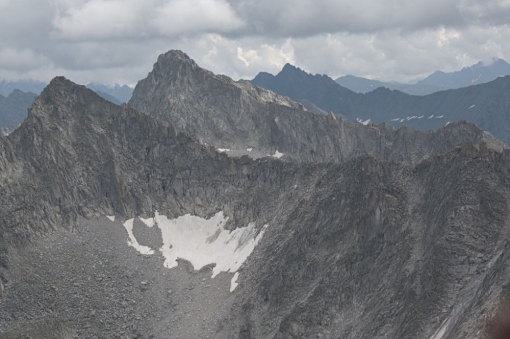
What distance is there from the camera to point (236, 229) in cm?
13150

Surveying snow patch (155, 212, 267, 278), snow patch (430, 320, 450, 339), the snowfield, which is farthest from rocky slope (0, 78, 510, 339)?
snow patch (155, 212, 267, 278)

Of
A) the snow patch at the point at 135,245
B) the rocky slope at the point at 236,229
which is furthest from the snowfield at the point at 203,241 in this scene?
the rocky slope at the point at 236,229

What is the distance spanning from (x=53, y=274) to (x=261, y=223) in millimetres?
44369

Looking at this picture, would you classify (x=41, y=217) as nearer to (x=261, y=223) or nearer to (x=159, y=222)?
(x=159, y=222)

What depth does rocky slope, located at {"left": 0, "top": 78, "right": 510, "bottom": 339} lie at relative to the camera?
268 feet

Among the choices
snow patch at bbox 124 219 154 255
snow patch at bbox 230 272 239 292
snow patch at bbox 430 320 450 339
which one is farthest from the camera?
snow patch at bbox 124 219 154 255

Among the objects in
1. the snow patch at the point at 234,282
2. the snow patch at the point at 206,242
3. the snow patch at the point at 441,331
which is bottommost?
the snow patch at the point at 441,331

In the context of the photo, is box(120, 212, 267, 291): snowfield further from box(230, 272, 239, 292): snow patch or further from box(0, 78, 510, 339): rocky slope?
box(0, 78, 510, 339): rocky slope

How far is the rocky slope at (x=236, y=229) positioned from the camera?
81812mm

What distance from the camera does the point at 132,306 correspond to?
11050 centimetres

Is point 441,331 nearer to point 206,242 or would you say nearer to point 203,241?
point 206,242

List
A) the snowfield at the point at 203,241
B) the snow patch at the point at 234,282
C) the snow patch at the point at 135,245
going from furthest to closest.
Answer: the snow patch at the point at 135,245 < the snowfield at the point at 203,241 < the snow patch at the point at 234,282

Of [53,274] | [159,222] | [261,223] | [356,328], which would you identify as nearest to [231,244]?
[261,223]

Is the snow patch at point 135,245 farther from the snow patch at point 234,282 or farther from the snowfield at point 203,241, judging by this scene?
the snow patch at point 234,282
